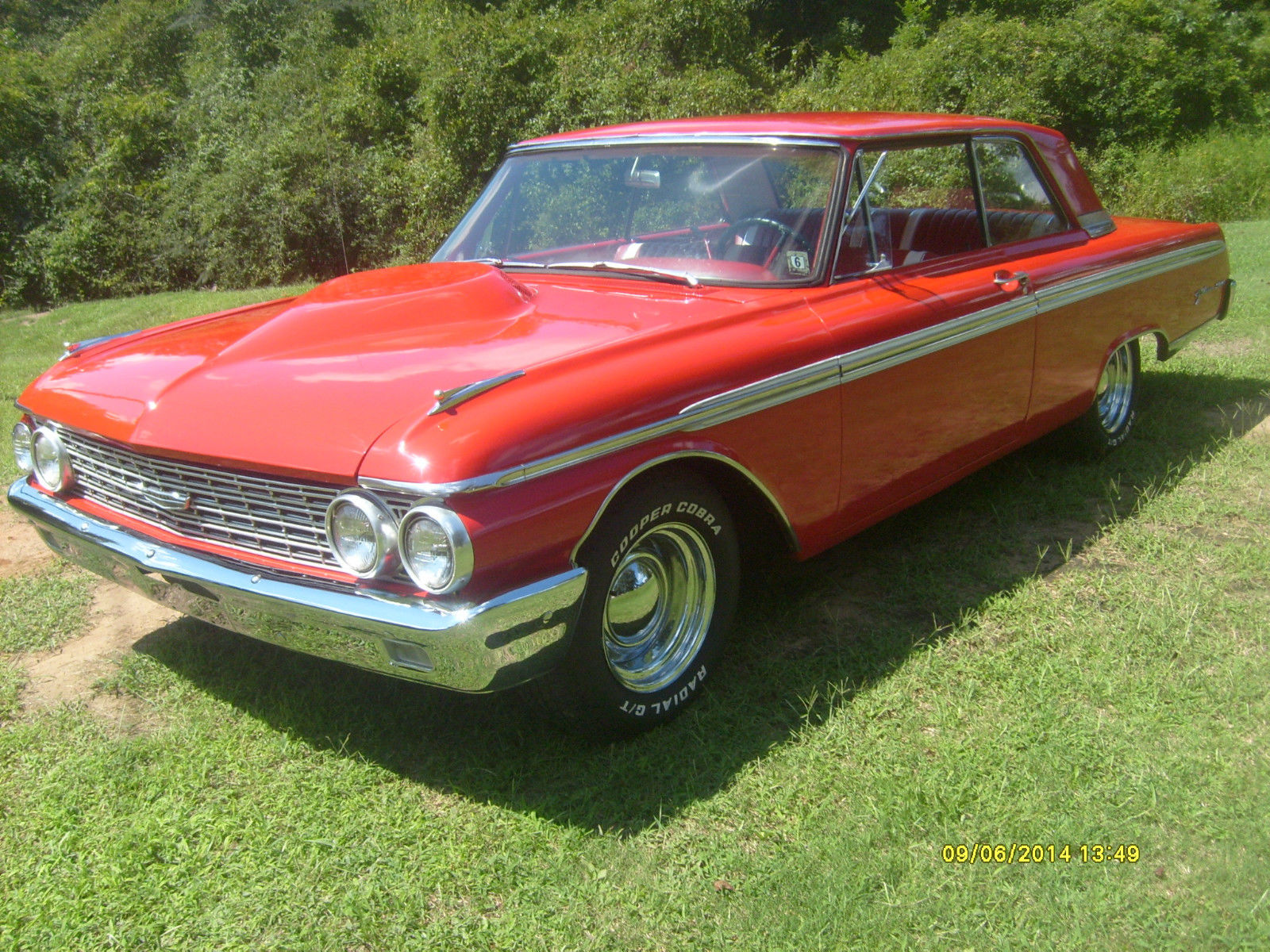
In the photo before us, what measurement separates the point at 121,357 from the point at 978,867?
9.14ft

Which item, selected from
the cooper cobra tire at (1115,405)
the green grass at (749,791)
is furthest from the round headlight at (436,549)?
the cooper cobra tire at (1115,405)

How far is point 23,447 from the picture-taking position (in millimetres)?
3322

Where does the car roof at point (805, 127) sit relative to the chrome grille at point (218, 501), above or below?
above

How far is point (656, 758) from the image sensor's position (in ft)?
9.18

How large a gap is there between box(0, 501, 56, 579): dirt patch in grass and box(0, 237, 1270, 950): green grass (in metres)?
1.07

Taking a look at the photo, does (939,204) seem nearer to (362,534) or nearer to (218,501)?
(362,534)

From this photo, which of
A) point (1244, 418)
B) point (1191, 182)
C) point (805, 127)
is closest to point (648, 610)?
point (805, 127)

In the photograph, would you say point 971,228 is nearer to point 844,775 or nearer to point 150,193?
point 844,775

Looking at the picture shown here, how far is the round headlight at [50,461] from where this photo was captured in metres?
3.16

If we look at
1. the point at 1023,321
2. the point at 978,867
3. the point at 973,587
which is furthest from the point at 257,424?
the point at 1023,321

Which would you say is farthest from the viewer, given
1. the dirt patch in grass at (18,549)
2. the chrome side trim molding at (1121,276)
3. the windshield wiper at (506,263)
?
the dirt patch in grass at (18,549)

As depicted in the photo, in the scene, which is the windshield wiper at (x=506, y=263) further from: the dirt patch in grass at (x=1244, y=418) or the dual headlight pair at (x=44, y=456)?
the dirt patch in grass at (x=1244, y=418)

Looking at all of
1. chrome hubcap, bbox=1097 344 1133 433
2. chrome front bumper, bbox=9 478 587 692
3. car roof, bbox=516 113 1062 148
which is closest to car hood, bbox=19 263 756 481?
chrome front bumper, bbox=9 478 587 692

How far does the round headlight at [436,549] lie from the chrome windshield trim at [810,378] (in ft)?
0.18
